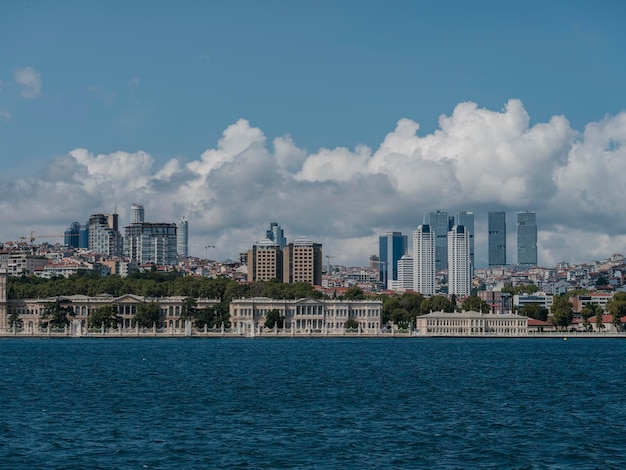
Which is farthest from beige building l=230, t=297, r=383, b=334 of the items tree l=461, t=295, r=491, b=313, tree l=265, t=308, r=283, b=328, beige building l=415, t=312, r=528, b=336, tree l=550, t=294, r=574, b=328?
tree l=550, t=294, r=574, b=328

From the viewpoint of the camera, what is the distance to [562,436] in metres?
38.5

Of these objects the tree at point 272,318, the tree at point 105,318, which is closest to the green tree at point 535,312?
the tree at point 272,318

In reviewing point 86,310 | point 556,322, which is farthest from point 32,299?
point 556,322

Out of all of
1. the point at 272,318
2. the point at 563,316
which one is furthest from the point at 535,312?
the point at 272,318

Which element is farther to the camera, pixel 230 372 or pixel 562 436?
pixel 230 372

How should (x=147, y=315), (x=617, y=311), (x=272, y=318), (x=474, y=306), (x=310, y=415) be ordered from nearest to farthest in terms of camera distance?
(x=310, y=415) → (x=147, y=315) → (x=272, y=318) → (x=617, y=311) → (x=474, y=306)

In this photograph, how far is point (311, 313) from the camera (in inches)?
5984

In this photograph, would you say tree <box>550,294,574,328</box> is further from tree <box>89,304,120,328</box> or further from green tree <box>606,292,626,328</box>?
tree <box>89,304,120,328</box>

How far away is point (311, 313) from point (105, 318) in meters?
26.1

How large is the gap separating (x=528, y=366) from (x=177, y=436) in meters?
42.0

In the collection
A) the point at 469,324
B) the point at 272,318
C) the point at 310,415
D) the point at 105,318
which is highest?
the point at 272,318

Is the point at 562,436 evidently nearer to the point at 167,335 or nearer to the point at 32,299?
the point at 167,335

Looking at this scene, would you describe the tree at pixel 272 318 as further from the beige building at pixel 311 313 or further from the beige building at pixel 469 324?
the beige building at pixel 469 324

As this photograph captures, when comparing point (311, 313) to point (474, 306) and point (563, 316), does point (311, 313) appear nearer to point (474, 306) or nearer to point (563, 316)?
point (474, 306)
